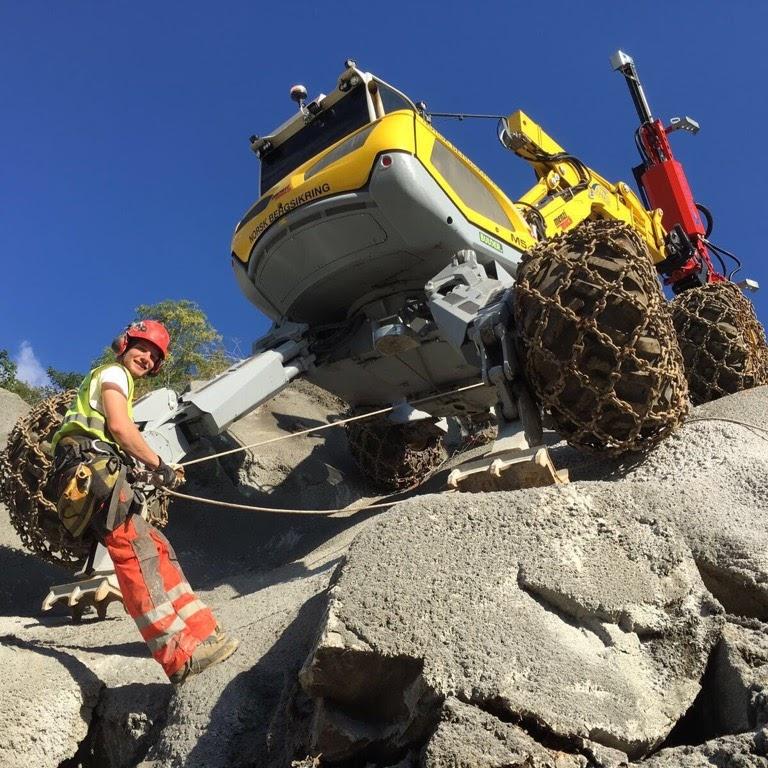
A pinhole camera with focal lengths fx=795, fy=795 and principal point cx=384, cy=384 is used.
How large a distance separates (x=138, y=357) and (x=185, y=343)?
14.3 metres

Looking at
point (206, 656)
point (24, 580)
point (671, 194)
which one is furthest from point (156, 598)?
point (671, 194)

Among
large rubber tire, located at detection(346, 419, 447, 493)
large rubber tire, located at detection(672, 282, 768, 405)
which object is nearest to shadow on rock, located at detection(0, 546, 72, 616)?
large rubber tire, located at detection(346, 419, 447, 493)

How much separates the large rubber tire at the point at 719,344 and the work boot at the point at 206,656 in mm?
4146

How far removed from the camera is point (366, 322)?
6543 mm

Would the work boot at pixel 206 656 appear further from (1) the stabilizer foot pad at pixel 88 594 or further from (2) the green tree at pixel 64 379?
(2) the green tree at pixel 64 379

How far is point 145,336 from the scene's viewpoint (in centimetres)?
402

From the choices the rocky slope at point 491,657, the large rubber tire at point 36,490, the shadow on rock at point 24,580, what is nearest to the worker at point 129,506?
the rocky slope at point 491,657

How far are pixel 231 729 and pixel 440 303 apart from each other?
3128mm

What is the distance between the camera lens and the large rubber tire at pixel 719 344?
5895 millimetres

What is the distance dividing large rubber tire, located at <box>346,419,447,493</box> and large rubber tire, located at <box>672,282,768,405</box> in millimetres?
2718

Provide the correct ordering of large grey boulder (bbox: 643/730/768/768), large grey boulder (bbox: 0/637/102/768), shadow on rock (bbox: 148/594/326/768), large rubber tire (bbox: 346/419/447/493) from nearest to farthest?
1. large grey boulder (bbox: 643/730/768/768)
2. shadow on rock (bbox: 148/594/326/768)
3. large grey boulder (bbox: 0/637/102/768)
4. large rubber tire (bbox: 346/419/447/493)

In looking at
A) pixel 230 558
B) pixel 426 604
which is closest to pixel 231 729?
pixel 426 604

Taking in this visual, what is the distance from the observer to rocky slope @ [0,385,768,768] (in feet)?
7.35

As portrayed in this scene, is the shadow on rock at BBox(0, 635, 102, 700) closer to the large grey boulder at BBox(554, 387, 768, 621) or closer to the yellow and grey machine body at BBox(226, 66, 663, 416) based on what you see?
the large grey boulder at BBox(554, 387, 768, 621)
